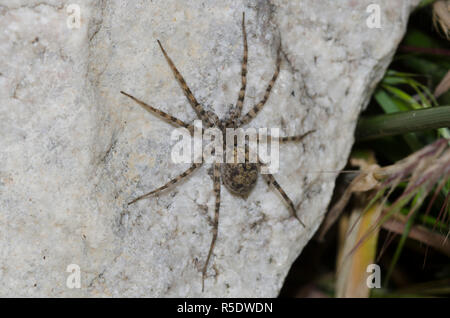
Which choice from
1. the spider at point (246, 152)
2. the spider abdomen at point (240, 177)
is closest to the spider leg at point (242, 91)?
the spider at point (246, 152)

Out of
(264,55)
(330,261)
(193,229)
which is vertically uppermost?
(264,55)

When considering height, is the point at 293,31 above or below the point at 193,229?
above

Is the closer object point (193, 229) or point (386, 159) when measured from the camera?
point (193, 229)

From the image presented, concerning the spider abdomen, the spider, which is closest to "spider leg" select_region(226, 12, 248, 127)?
the spider

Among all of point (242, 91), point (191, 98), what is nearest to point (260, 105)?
point (242, 91)

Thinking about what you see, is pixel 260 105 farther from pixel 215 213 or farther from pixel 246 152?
pixel 215 213

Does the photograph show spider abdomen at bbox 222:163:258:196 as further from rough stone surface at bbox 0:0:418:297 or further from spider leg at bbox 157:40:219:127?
spider leg at bbox 157:40:219:127

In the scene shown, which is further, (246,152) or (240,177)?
(246,152)

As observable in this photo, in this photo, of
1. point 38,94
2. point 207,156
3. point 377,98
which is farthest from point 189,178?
point 377,98

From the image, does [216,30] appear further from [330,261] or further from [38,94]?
[330,261]
